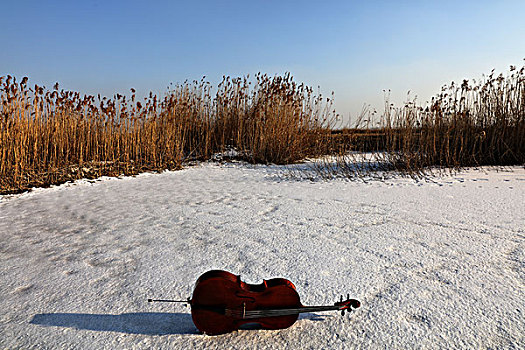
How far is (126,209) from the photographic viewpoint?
2689 mm

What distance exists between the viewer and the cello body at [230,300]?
967 mm

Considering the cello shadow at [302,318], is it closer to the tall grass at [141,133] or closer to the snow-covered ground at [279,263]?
the snow-covered ground at [279,263]

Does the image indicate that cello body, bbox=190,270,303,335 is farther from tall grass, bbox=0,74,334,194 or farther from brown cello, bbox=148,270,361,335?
tall grass, bbox=0,74,334,194

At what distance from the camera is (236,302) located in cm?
98

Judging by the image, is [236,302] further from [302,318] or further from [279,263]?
[279,263]

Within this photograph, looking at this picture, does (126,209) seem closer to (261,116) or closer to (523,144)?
(261,116)

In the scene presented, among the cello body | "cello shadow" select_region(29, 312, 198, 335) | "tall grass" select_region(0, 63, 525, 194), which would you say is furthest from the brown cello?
"tall grass" select_region(0, 63, 525, 194)

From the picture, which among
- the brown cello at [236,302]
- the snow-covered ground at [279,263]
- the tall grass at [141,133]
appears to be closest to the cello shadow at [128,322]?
the snow-covered ground at [279,263]

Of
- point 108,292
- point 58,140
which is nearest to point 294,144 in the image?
point 58,140

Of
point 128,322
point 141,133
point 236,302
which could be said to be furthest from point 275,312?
point 141,133

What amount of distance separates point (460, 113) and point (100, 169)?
500 cm

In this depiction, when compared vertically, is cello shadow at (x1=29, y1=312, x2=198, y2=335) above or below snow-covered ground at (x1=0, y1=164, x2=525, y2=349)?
below

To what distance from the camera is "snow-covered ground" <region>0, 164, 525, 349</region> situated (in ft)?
3.39

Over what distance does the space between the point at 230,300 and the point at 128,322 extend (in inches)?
14.4
